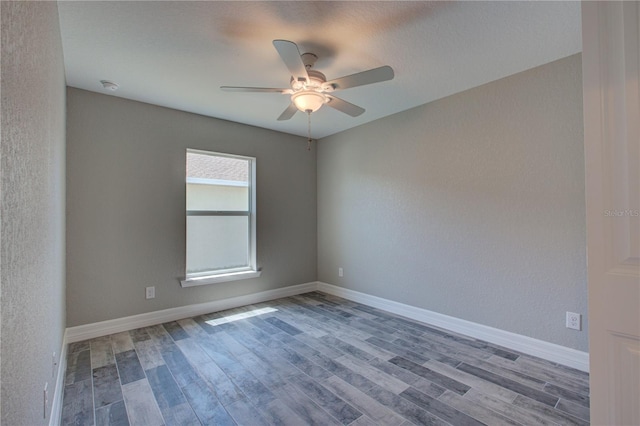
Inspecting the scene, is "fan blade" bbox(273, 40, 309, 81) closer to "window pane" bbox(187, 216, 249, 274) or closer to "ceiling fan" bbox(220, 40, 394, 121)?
"ceiling fan" bbox(220, 40, 394, 121)

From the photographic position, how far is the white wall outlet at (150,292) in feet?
10.6

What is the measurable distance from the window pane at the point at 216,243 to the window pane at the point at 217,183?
0.17m

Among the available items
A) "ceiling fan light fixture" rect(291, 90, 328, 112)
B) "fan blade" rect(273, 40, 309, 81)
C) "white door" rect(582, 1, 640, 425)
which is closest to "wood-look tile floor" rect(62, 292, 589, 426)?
"white door" rect(582, 1, 640, 425)

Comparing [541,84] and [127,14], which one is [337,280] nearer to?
[541,84]

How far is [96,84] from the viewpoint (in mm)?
2775

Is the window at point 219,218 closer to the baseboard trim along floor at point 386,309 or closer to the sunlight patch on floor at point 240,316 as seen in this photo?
the baseboard trim along floor at point 386,309

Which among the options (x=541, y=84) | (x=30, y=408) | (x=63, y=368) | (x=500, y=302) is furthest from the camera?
(x=500, y=302)

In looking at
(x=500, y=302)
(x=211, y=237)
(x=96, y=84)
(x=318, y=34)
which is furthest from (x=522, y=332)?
(x=96, y=84)

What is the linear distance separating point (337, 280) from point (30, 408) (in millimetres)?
3611

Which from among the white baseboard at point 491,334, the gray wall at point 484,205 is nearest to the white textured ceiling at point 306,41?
the gray wall at point 484,205

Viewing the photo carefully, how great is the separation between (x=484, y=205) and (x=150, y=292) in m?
3.58

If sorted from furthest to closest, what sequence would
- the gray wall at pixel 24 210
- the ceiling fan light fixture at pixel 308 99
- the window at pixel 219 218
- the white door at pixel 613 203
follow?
the window at pixel 219 218
the ceiling fan light fixture at pixel 308 99
the white door at pixel 613 203
the gray wall at pixel 24 210

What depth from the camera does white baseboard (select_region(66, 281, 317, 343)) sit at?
113 inches

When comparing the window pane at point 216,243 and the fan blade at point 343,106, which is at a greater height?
the fan blade at point 343,106
